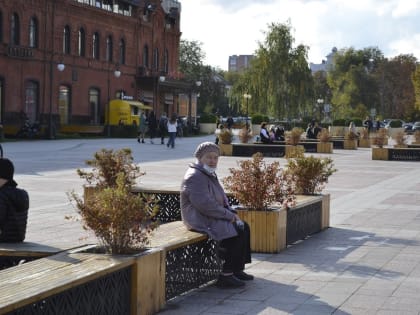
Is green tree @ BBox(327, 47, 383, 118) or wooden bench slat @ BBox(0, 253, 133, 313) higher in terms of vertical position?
green tree @ BBox(327, 47, 383, 118)

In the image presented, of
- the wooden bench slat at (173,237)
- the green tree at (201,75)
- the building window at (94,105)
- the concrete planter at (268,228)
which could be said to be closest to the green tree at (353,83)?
the green tree at (201,75)

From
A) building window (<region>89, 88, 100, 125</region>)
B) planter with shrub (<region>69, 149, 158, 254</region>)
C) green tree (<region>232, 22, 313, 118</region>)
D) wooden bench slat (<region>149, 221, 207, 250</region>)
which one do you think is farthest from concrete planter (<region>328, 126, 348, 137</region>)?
planter with shrub (<region>69, 149, 158, 254</region>)

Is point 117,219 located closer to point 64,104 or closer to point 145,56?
point 64,104

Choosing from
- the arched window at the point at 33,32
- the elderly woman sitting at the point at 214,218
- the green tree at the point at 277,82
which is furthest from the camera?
the green tree at the point at 277,82

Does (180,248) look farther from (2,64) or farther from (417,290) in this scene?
(2,64)

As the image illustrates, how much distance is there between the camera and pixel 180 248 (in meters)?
8.17

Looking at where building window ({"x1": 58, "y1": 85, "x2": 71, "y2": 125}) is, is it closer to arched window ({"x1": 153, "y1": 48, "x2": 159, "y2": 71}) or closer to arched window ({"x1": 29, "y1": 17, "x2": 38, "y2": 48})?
arched window ({"x1": 29, "y1": 17, "x2": 38, "y2": 48})

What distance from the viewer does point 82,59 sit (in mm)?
56969

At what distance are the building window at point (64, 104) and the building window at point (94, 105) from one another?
2.94 metres

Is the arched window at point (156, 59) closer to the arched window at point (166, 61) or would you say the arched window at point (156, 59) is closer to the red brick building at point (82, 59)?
the red brick building at point (82, 59)

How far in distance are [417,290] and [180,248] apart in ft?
7.93

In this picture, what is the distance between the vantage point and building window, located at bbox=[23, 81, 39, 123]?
50.4m

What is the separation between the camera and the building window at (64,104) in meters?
54.1

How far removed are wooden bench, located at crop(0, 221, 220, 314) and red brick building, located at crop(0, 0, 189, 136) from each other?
4060cm
